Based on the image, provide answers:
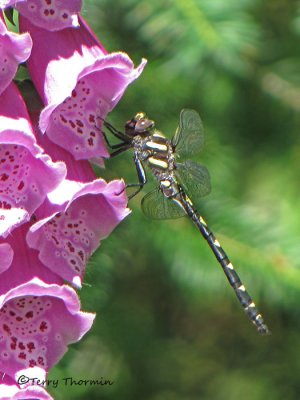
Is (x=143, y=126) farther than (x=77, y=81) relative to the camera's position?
Yes

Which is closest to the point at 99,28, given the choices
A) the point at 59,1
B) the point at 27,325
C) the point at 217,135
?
the point at 217,135

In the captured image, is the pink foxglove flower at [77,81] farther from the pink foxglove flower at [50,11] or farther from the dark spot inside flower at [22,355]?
the dark spot inside flower at [22,355]

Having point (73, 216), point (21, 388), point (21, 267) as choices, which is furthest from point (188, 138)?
point (21, 388)

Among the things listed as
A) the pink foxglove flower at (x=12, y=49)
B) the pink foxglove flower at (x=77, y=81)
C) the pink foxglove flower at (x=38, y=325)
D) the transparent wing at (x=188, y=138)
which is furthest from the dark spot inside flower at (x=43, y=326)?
the transparent wing at (x=188, y=138)

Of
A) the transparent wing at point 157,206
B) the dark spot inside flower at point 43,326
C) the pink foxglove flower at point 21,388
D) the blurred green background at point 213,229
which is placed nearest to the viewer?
the pink foxglove flower at point 21,388

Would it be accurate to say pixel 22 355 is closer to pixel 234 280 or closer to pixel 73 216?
pixel 73 216
